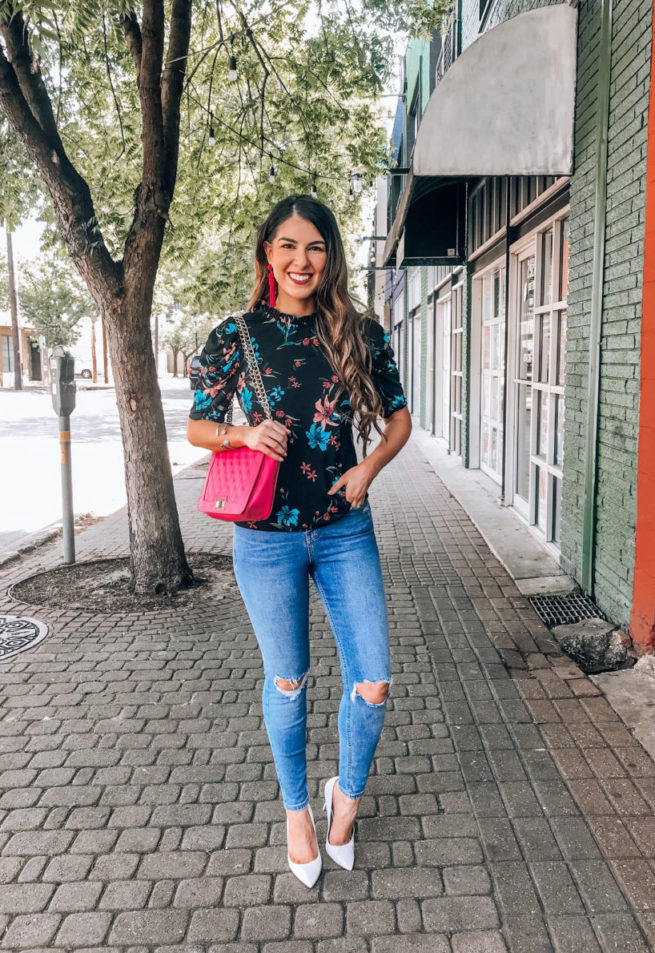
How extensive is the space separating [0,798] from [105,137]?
6923 mm

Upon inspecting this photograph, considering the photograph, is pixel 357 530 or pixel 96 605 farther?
pixel 96 605

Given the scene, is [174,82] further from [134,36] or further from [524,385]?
[524,385]

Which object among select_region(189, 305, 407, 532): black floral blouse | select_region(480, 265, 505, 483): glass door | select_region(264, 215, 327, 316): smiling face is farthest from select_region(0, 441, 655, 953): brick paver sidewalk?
select_region(480, 265, 505, 483): glass door

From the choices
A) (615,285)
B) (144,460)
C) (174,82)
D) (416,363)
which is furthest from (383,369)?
(416,363)

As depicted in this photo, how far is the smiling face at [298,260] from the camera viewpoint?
253cm

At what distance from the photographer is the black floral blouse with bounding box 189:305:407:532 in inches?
96.8

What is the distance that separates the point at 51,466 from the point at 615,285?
11.3m

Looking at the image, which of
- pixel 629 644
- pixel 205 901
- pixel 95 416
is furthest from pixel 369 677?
pixel 95 416

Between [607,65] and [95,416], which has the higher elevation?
[607,65]

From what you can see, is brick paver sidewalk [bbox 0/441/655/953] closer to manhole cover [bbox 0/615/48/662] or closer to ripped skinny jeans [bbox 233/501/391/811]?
manhole cover [bbox 0/615/48/662]

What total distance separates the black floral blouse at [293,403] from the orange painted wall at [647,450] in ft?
7.07

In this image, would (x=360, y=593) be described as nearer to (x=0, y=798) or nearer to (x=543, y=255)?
(x=0, y=798)

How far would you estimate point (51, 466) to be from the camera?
14.0 metres

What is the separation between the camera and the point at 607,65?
15.1 ft
